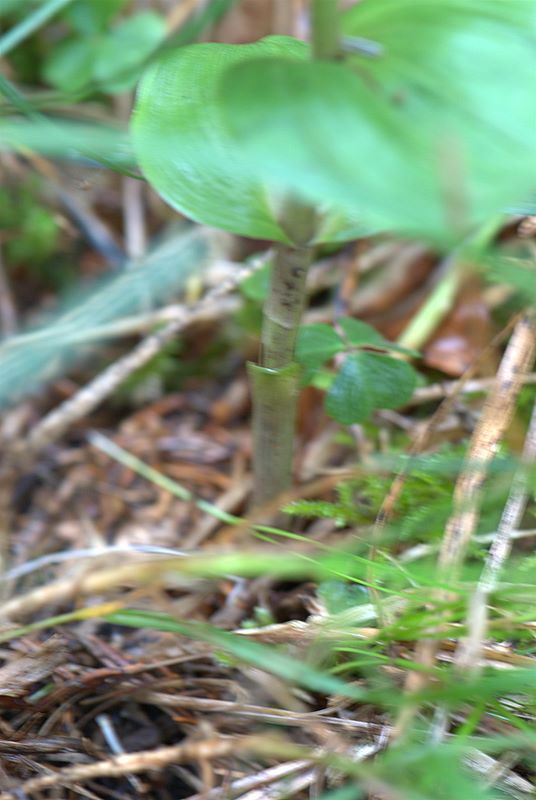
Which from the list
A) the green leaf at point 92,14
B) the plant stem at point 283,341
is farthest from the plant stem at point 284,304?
the green leaf at point 92,14

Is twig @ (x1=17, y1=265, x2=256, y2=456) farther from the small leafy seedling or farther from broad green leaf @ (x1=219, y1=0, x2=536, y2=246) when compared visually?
Result: broad green leaf @ (x1=219, y1=0, x2=536, y2=246)

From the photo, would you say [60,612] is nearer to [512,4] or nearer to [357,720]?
[357,720]

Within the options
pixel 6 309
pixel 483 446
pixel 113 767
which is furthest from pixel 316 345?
pixel 6 309

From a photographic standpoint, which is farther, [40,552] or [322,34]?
[40,552]

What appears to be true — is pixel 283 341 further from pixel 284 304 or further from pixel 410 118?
pixel 410 118

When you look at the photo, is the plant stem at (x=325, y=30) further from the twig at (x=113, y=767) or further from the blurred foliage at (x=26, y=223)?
the blurred foliage at (x=26, y=223)

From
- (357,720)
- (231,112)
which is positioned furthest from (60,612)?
(231,112)

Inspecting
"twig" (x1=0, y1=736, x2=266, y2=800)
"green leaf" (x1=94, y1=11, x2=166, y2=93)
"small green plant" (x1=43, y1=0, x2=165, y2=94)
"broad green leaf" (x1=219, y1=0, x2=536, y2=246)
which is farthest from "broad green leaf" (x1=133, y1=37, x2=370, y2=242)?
"small green plant" (x1=43, y1=0, x2=165, y2=94)
